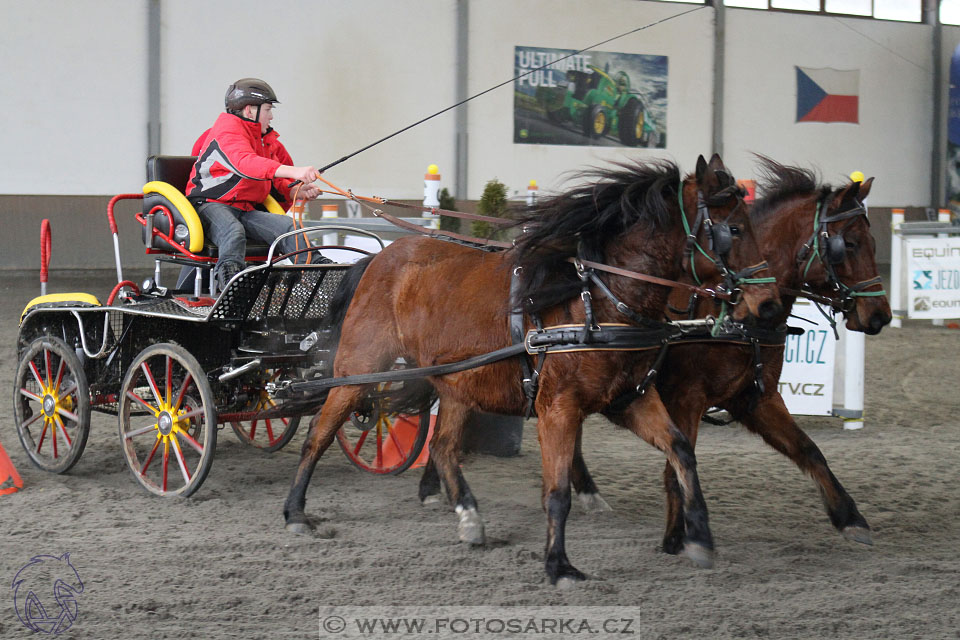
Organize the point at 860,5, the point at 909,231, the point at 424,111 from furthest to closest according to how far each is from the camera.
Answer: the point at 860,5, the point at 424,111, the point at 909,231

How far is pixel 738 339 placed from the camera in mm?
4406

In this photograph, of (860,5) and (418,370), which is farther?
(860,5)

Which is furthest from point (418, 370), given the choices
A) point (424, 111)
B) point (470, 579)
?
point (424, 111)

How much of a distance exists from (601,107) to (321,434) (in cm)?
1388

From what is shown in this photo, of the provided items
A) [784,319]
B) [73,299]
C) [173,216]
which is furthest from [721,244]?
[73,299]

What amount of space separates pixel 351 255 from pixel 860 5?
49.7 feet

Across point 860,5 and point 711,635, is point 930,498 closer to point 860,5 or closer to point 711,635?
point 711,635

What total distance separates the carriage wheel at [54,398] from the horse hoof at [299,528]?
1462 mm

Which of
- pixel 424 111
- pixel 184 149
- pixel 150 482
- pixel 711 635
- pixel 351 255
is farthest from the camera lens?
pixel 424 111

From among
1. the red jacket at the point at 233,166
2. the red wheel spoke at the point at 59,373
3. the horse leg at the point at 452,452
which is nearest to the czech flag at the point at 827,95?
the red jacket at the point at 233,166

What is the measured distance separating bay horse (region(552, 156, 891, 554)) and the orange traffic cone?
3241 mm

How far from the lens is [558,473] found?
152 inches

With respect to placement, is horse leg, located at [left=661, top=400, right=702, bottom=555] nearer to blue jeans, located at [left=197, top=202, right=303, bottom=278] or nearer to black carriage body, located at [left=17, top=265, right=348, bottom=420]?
black carriage body, located at [left=17, top=265, right=348, bottom=420]

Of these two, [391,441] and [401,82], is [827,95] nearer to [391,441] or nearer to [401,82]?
[401,82]
